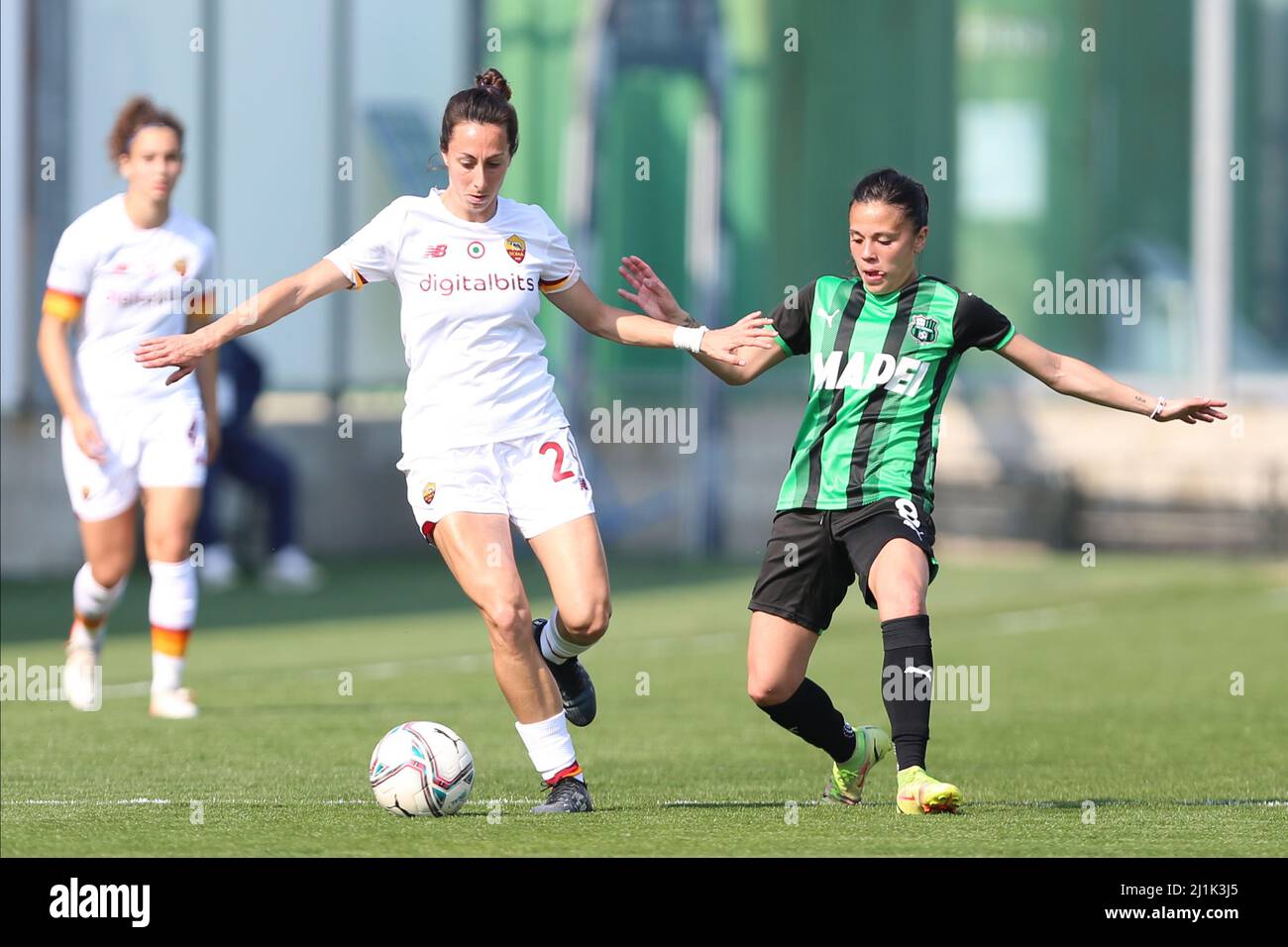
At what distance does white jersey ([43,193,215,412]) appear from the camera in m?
9.38

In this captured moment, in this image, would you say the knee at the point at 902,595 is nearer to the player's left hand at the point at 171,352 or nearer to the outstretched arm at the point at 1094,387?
the outstretched arm at the point at 1094,387

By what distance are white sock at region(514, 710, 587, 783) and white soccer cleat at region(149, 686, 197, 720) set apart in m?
3.24

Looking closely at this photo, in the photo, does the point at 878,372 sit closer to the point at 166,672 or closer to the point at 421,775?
the point at 421,775

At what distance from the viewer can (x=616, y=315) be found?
23.8ft

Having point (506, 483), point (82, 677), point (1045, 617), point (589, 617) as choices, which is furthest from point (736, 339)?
point (1045, 617)

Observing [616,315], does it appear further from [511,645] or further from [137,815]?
[137,815]

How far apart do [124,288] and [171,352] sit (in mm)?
2817

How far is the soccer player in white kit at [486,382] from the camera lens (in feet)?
22.1

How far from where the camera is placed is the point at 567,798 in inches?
267

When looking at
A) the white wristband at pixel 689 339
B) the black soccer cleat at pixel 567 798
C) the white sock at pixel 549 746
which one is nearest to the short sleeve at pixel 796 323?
the white wristband at pixel 689 339

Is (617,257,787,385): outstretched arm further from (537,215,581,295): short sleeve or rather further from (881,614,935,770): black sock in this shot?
(881,614,935,770): black sock

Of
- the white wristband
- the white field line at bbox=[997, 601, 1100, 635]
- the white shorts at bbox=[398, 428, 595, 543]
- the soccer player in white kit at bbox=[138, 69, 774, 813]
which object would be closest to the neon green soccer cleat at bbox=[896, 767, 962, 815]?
the soccer player in white kit at bbox=[138, 69, 774, 813]

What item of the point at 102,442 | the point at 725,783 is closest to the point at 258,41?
the point at 102,442

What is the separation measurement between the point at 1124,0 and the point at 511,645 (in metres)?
19.2
